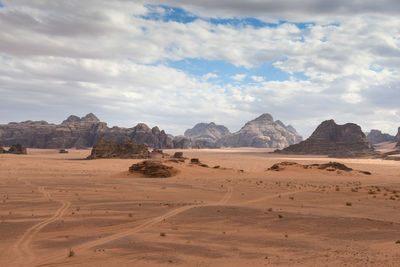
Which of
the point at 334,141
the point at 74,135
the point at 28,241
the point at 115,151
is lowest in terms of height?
the point at 28,241

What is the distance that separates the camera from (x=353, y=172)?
1730 inches

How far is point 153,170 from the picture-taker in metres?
35.8

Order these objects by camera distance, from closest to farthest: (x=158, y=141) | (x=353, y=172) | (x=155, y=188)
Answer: (x=155, y=188)
(x=353, y=172)
(x=158, y=141)

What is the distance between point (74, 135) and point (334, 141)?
111825mm

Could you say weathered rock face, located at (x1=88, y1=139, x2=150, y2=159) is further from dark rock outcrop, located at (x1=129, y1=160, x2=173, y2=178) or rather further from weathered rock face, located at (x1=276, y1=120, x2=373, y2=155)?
weathered rock face, located at (x1=276, y1=120, x2=373, y2=155)

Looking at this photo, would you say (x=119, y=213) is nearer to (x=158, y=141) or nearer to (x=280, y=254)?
(x=280, y=254)

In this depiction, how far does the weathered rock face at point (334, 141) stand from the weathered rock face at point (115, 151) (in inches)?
2894

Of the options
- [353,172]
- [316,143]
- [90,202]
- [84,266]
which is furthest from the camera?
[316,143]

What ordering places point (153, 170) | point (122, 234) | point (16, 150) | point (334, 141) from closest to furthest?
1. point (122, 234)
2. point (153, 170)
3. point (16, 150)
4. point (334, 141)

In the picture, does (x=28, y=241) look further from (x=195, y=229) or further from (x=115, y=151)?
(x=115, y=151)

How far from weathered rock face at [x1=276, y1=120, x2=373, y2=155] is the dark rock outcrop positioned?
94.1 meters

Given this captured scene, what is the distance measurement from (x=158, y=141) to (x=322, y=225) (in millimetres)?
140408

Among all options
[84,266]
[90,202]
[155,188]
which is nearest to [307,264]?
[84,266]

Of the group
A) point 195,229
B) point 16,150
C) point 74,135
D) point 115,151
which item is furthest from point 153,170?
point 74,135
